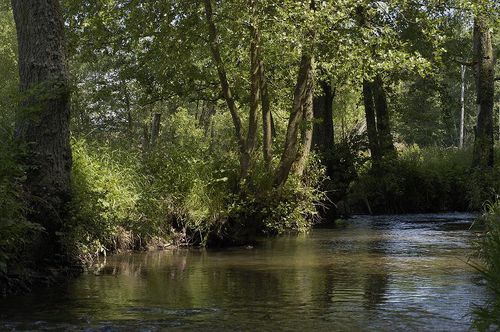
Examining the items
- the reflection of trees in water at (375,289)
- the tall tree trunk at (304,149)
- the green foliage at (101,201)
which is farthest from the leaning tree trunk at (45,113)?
the tall tree trunk at (304,149)

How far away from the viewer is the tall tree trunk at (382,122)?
74.4 ft

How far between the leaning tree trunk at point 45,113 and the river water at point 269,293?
109cm

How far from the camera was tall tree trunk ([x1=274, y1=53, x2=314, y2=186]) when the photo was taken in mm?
14406

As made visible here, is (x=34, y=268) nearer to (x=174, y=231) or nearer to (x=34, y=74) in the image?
(x=34, y=74)

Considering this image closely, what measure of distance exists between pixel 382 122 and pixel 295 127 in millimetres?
9919

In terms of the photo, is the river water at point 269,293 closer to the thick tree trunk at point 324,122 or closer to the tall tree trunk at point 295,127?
the tall tree trunk at point 295,127

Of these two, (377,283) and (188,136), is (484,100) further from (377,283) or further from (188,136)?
(377,283)

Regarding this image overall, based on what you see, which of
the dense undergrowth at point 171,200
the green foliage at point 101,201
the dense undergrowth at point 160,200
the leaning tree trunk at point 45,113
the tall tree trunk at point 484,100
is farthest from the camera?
the tall tree trunk at point 484,100

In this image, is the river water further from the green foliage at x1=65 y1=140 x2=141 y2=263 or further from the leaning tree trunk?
the leaning tree trunk

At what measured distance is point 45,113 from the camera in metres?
9.03

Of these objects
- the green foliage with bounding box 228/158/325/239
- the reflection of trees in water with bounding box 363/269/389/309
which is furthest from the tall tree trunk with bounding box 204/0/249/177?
the reflection of trees in water with bounding box 363/269/389/309

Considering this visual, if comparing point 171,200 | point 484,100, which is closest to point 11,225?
point 171,200

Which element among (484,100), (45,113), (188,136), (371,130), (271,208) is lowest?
(271,208)

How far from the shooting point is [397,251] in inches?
453
